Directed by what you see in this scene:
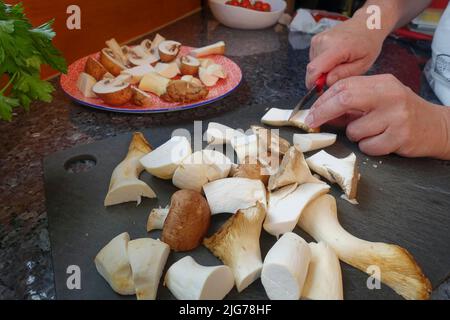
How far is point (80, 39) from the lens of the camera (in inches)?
60.9

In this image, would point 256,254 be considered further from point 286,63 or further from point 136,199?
point 286,63

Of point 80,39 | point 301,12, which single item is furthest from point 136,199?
point 301,12

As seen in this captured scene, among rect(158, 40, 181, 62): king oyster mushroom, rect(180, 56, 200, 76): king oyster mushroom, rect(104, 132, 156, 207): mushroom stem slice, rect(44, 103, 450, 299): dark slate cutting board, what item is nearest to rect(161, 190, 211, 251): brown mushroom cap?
rect(44, 103, 450, 299): dark slate cutting board

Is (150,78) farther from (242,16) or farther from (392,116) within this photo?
(242,16)

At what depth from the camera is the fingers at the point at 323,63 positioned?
1.26m

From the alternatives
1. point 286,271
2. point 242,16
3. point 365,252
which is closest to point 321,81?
point 365,252

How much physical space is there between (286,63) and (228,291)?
1194 millimetres

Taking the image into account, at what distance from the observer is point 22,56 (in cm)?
86

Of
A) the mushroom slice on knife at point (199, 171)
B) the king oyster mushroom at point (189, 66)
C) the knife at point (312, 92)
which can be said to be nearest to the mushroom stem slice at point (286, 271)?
the mushroom slice on knife at point (199, 171)

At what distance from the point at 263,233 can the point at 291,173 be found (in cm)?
14

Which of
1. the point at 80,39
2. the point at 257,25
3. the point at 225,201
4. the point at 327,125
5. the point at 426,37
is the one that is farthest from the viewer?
the point at 257,25

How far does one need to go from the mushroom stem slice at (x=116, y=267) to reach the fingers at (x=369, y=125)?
66 cm

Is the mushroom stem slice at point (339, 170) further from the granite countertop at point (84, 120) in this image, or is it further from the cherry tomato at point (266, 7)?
the cherry tomato at point (266, 7)
